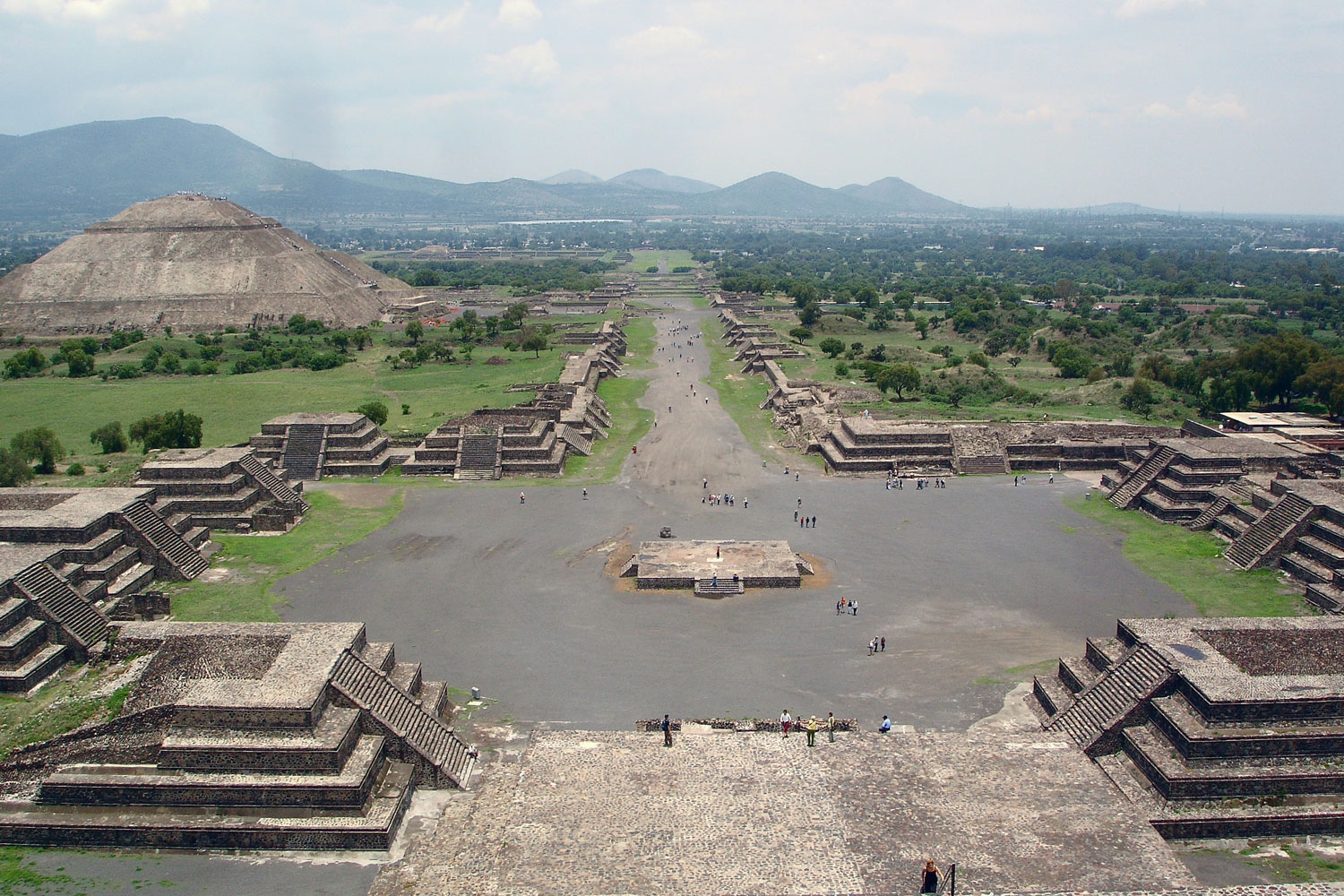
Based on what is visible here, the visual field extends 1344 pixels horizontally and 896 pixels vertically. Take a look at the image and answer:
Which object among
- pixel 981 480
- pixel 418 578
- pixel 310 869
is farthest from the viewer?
pixel 981 480

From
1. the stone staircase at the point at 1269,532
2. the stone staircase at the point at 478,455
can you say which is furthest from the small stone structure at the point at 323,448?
the stone staircase at the point at 1269,532

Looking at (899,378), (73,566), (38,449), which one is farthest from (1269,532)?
(38,449)

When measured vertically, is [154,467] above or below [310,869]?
above

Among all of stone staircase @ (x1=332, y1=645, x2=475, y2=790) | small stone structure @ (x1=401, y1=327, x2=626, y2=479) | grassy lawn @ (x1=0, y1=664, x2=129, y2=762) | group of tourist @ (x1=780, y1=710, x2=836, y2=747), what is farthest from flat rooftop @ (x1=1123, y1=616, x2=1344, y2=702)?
small stone structure @ (x1=401, y1=327, x2=626, y2=479)

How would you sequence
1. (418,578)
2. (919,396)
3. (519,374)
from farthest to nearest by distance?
(519,374), (919,396), (418,578)

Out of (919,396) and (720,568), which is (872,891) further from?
(919,396)

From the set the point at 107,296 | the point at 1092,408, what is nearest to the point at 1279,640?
the point at 1092,408

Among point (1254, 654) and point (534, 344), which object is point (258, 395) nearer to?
point (534, 344)
